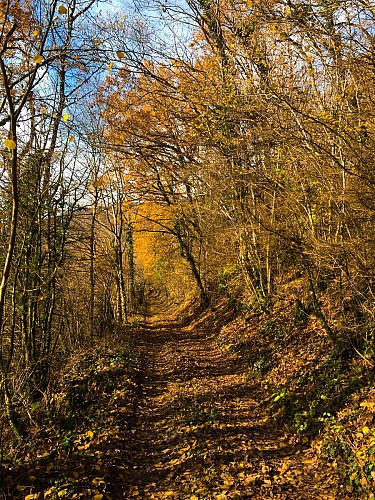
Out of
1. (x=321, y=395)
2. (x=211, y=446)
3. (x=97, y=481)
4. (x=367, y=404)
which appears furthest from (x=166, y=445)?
(x=367, y=404)

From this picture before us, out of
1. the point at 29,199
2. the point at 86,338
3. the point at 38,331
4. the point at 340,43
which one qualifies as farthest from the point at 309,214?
the point at 86,338

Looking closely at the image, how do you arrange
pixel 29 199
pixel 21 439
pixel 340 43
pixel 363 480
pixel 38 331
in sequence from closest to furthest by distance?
pixel 363 480 → pixel 340 43 → pixel 21 439 → pixel 29 199 → pixel 38 331

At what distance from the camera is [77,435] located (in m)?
5.59

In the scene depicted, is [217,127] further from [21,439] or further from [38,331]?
[21,439]

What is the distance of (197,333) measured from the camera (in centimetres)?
1431

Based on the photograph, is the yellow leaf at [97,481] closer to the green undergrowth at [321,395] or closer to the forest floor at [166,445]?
the forest floor at [166,445]

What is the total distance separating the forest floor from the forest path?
0.05 ft

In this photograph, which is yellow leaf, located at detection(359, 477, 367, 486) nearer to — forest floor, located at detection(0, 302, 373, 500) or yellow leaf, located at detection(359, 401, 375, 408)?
forest floor, located at detection(0, 302, 373, 500)

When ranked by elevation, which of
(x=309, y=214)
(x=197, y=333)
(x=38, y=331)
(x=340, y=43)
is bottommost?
(x=197, y=333)

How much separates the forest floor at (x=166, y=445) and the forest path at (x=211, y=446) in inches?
0.6

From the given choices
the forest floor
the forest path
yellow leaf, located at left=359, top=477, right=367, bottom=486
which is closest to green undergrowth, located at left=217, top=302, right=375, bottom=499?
yellow leaf, located at left=359, top=477, right=367, bottom=486

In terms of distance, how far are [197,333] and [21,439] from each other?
373 inches

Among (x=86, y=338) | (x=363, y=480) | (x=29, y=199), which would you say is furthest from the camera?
(x=86, y=338)

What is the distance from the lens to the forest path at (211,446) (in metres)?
4.28
